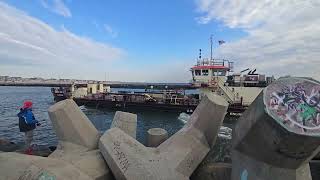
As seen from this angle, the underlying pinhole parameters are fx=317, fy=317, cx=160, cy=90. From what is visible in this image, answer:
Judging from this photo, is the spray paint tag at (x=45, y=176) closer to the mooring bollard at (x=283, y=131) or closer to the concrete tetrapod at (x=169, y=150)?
the concrete tetrapod at (x=169, y=150)

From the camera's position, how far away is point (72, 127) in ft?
22.5

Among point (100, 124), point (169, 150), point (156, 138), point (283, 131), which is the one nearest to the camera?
point (283, 131)

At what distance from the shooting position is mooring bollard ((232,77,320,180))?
3736mm

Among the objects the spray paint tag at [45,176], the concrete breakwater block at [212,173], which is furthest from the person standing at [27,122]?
the concrete breakwater block at [212,173]

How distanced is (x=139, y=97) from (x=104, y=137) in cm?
3087

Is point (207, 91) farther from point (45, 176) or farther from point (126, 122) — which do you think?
point (45, 176)

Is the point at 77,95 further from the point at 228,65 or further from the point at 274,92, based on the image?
the point at 274,92

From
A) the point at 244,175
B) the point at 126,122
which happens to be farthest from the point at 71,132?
the point at 244,175

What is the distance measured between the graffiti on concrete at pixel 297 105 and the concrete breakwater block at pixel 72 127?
163 inches

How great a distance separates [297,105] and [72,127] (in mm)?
4673

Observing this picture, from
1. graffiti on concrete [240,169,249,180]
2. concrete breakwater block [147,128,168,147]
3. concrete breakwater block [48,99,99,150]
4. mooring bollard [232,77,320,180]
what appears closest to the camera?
mooring bollard [232,77,320,180]

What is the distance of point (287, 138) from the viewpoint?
371cm

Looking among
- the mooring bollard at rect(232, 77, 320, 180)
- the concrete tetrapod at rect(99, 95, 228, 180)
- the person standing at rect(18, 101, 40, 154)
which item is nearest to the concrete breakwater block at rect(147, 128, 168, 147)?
the concrete tetrapod at rect(99, 95, 228, 180)

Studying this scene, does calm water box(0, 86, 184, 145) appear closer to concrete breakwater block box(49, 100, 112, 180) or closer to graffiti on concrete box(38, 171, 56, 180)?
concrete breakwater block box(49, 100, 112, 180)
